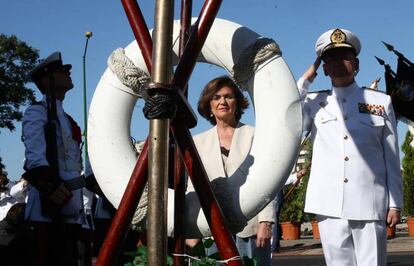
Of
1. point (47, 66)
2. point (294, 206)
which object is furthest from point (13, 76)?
point (47, 66)

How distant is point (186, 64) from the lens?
256cm

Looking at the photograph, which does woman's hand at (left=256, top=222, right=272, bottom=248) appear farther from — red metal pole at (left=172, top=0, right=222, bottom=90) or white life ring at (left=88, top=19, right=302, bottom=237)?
red metal pole at (left=172, top=0, right=222, bottom=90)

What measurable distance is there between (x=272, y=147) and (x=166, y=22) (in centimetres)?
75

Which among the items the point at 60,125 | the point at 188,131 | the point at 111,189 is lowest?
the point at 111,189

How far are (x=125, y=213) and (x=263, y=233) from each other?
141 centimetres

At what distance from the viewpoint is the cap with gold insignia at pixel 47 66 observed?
12.3 feet

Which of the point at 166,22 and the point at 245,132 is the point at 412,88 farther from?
the point at 166,22

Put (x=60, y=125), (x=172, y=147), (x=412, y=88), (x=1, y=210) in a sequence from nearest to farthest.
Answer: (x=172, y=147)
(x=60, y=125)
(x=412, y=88)
(x=1, y=210)

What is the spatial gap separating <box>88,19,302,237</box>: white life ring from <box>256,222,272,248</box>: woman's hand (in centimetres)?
100

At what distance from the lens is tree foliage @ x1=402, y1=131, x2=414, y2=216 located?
733 inches

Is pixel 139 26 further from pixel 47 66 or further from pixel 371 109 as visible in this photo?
pixel 371 109

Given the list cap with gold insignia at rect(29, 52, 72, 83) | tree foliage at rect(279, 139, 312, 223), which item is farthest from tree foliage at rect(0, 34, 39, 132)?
cap with gold insignia at rect(29, 52, 72, 83)

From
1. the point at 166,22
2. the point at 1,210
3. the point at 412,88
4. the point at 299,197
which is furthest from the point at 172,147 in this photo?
the point at 299,197

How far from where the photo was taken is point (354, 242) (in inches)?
126
